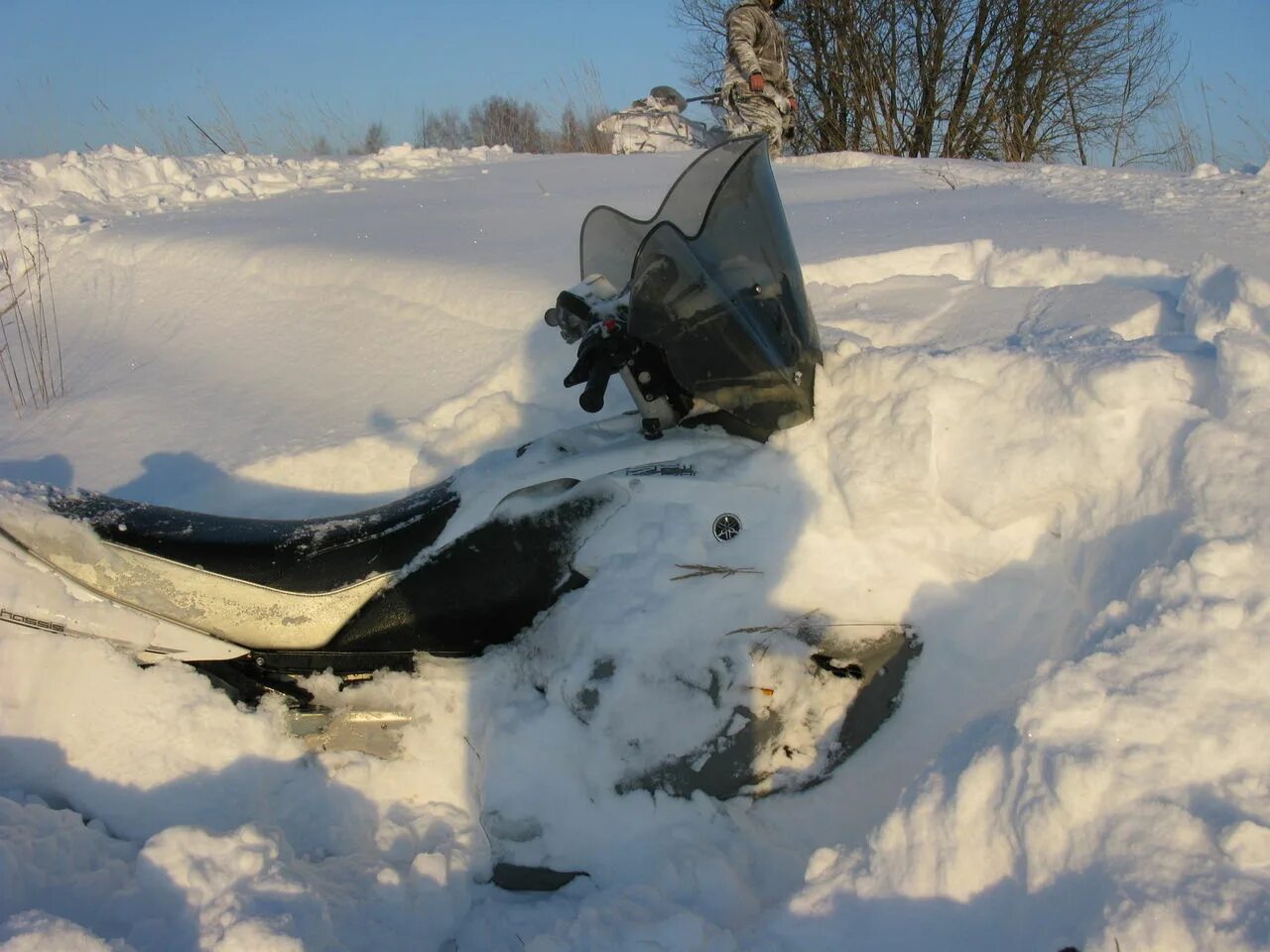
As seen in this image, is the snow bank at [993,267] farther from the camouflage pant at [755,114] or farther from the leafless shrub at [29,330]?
the camouflage pant at [755,114]

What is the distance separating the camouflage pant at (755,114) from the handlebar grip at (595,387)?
6960 mm

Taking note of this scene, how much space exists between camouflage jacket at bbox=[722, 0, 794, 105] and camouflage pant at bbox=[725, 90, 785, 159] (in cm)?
6

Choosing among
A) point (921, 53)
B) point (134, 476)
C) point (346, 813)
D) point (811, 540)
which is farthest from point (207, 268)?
point (921, 53)

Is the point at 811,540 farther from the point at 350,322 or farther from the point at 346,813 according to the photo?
the point at 350,322

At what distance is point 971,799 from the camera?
4.67ft

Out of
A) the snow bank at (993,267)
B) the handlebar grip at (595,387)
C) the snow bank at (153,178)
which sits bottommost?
the handlebar grip at (595,387)

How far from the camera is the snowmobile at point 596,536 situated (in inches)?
68.5

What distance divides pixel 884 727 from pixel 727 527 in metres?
0.46

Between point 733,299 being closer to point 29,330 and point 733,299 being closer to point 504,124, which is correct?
point 29,330

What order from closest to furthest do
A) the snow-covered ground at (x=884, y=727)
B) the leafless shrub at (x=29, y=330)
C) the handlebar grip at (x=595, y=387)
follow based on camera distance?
1. the snow-covered ground at (x=884, y=727)
2. the handlebar grip at (x=595, y=387)
3. the leafless shrub at (x=29, y=330)

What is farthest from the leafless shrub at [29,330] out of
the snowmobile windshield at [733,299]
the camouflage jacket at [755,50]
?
the camouflage jacket at [755,50]

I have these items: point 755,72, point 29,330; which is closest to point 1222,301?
point 29,330

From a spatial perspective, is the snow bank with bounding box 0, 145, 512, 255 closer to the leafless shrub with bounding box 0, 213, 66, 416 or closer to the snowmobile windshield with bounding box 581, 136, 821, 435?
the leafless shrub with bounding box 0, 213, 66, 416

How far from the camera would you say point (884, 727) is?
68.6 inches
